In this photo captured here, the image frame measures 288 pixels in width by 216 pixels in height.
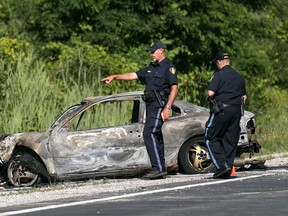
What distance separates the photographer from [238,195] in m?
11.8

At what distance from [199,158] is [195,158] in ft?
0.18

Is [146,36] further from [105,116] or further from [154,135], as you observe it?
[154,135]

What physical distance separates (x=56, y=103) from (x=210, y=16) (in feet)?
36.8

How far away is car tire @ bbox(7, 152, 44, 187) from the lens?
52.0 ft

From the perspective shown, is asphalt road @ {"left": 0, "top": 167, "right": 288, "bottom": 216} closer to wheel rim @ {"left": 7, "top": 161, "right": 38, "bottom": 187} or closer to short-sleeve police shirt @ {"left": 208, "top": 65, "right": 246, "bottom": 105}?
short-sleeve police shirt @ {"left": 208, "top": 65, "right": 246, "bottom": 105}

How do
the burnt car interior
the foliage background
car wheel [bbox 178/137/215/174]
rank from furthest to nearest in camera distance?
the foliage background → the burnt car interior → car wheel [bbox 178/137/215/174]

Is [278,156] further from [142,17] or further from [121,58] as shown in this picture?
[142,17]

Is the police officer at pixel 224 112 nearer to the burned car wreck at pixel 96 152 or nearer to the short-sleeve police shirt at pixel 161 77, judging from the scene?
the short-sleeve police shirt at pixel 161 77

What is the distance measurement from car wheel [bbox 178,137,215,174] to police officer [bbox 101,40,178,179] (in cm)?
99

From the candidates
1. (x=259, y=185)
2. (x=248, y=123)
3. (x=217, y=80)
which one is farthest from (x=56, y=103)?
(x=259, y=185)

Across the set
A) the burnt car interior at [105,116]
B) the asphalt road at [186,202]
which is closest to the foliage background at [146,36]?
the burnt car interior at [105,116]

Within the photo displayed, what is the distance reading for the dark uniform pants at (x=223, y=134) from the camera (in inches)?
572

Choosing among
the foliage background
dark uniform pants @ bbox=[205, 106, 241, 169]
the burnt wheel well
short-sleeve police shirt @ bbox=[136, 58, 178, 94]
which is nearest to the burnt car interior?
the burnt wheel well

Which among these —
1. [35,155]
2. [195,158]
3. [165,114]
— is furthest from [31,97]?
[165,114]
